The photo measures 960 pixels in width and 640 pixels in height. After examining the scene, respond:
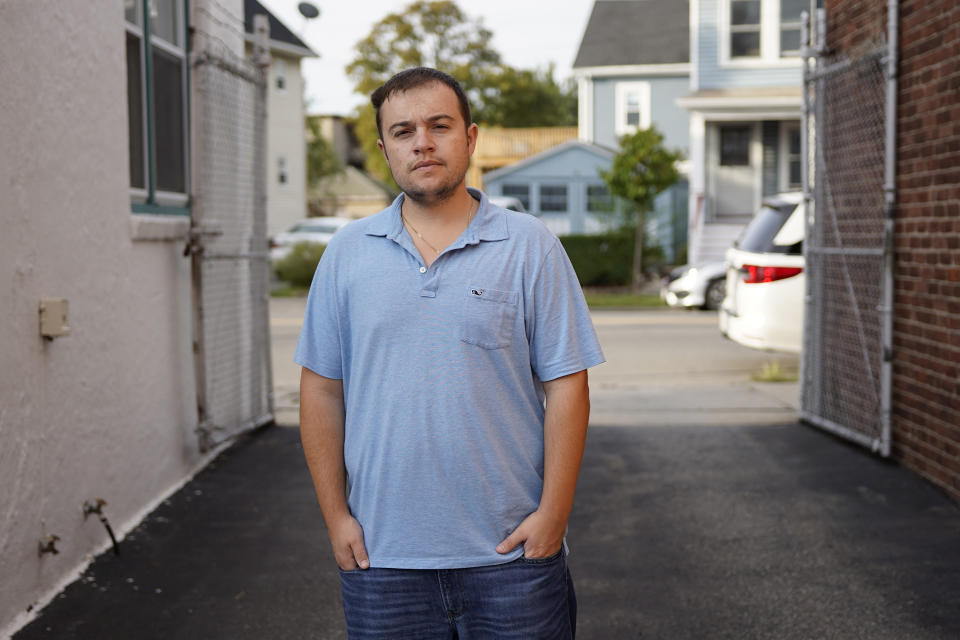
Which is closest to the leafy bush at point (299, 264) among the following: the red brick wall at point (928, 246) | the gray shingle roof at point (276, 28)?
the gray shingle roof at point (276, 28)

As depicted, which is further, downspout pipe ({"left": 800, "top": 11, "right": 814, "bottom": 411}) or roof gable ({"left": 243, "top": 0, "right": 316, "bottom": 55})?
roof gable ({"left": 243, "top": 0, "right": 316, "bottom": 55})

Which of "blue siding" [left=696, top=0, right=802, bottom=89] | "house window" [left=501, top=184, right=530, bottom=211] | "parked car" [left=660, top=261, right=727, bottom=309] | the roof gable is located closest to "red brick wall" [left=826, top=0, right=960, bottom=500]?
"parked car" [left=660, top=261, right=727, bottom=309]

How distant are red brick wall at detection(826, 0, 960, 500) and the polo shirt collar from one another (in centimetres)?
445

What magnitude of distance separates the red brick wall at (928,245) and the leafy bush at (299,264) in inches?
761

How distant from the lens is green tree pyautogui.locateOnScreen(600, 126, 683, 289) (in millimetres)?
25109

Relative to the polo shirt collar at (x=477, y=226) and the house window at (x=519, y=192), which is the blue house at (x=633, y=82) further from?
the polo shirt collar at (x=477, y=226)

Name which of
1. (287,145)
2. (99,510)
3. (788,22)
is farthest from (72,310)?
(287,145)

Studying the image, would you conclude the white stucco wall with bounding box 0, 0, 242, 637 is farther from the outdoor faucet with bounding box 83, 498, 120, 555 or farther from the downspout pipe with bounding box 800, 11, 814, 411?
the downspout pipe with bounding box 800, 11, 814, 411

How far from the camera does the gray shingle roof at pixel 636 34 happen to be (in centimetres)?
3706

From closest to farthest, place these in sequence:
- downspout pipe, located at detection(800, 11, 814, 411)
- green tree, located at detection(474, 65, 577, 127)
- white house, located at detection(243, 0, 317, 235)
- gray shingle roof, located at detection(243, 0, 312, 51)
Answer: downspout pipe, located at detection(800, 11, 814, 411), gray shingle roof, located at detection(243, 0, 312, 51), white house, located at detection(243, 0, 317, 235), green tree, located at detection(474, 65, 577, 127)

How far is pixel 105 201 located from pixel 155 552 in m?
1.72

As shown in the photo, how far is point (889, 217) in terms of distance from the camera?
7129 mm

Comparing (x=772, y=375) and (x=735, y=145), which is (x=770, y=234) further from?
(x=735, y=145)

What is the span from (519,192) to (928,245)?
98.8 feet
